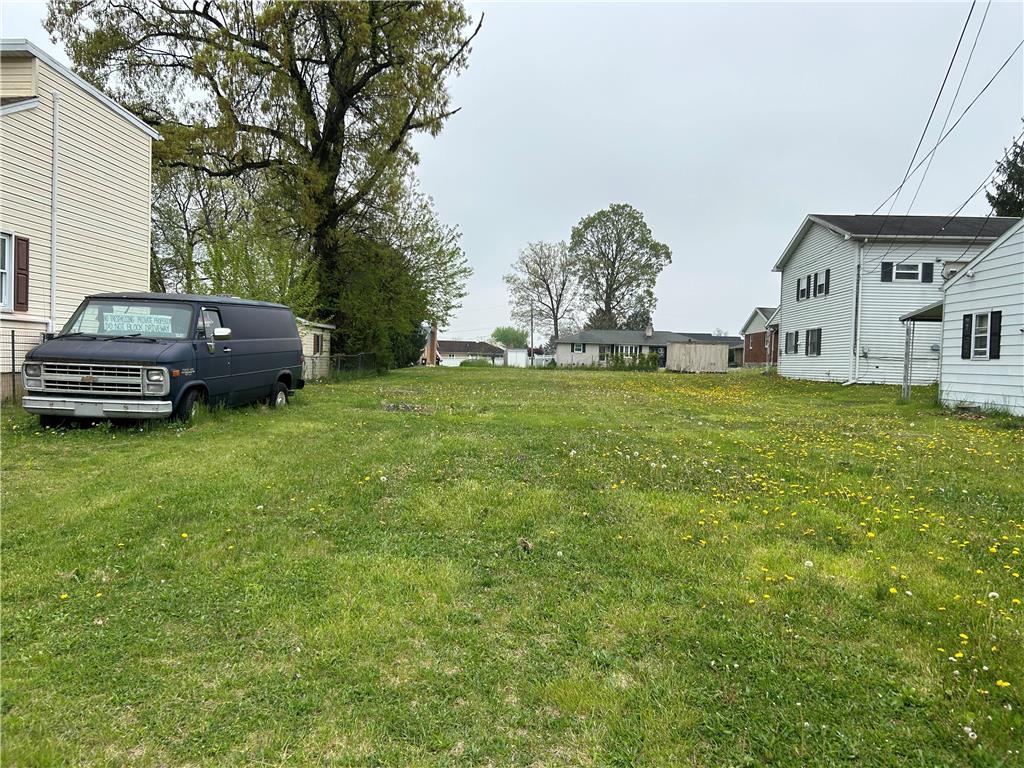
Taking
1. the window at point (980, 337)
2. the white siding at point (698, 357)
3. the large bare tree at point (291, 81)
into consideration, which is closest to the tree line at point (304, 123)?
the large bare tree at point (291, 81)

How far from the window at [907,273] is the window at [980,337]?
11726 millimetres

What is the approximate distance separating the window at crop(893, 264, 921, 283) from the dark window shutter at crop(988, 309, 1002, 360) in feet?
40.0

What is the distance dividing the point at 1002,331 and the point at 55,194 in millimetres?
20174

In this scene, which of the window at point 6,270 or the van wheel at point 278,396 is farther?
the van wheel at point 278,396

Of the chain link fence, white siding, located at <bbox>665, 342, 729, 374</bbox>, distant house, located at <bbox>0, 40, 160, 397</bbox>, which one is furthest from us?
white siding, located at <bbox>665, 342, 729, 374</bbox>

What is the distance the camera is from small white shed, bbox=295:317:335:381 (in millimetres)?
23500

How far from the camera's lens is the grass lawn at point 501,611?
2359mm

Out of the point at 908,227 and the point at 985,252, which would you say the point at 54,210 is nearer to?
the point at 985,252

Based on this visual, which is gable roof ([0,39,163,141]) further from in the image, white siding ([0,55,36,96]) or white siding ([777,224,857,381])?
white siding ([777,224,857,381])

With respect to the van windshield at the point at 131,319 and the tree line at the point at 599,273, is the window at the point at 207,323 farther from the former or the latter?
the tree line at the point at 599,273

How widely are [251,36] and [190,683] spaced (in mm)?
25832

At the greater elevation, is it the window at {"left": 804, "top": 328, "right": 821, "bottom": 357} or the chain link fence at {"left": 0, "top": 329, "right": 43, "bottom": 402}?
the window at {"left": 804, "top": 328, "right": 821, "bottom": 357}

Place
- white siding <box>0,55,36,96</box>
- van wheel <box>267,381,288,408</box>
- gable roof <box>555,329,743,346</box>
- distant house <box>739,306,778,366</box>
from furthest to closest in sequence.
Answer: gable roof <box>555,329,743,346</box> → distant house <box>739,306,778,366</box> → van wheel <box>267,381,288,408</box> → white siding <box>0,55,36,96</box>

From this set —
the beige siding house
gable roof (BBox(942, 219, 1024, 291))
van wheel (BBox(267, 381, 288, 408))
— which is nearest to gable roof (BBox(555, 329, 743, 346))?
gable roof (BBox(942, 219, 1024, 291))
